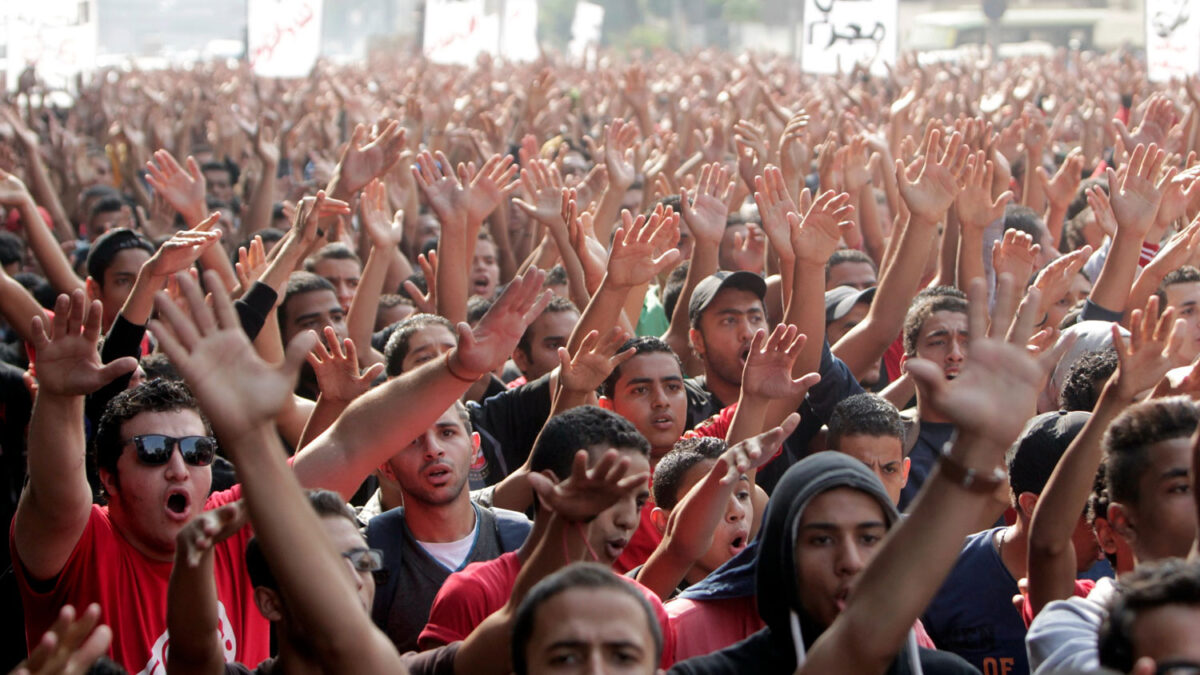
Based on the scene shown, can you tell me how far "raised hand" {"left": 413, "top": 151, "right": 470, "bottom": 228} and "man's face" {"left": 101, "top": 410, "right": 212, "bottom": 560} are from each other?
2.27 meters

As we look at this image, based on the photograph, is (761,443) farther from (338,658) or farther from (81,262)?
(81,262)

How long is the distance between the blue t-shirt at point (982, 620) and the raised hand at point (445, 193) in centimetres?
278

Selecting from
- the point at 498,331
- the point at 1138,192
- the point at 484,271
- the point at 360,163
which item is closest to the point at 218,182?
the point at 484,271

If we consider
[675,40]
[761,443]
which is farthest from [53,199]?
[675,40]

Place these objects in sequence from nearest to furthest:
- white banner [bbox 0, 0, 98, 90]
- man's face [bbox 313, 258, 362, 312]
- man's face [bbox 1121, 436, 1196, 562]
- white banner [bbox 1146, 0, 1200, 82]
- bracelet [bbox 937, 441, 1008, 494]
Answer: bracelet [bbox 937, 441, 1008, 494] < man's face [bbox 1121, 436, 1196, 562] < man's face [bbox 313, 258, 362, 312] < white banner [bbox 1146, 0, 1200, 82] < white banner [bbox 0, 0, 98, 90]

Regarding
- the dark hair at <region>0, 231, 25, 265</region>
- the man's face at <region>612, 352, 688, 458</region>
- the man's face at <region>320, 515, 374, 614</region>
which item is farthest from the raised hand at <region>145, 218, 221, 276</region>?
the dark hair at <region>0, 231, 25, 265</region>

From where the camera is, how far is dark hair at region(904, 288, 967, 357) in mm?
5254

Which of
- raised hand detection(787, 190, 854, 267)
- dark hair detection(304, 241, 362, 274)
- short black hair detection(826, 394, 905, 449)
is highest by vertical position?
raised hand detection(787, 190, 854, 267)

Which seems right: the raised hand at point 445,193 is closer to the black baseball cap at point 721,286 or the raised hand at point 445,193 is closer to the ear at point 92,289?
the black baseball cap at point 721,286

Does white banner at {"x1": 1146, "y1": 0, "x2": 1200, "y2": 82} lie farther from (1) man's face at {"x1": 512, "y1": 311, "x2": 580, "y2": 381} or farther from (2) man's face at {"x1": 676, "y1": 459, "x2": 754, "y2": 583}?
(2) man's face at {"x1": 676, "y1": 459, "x2": 754, "y2": 583}

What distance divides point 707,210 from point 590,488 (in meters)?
3.41

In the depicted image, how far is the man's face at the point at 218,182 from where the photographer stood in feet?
35.0

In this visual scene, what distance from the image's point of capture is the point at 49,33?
13922 millimetres

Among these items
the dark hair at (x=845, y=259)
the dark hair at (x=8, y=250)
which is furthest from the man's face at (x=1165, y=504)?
the dark hair at (x=8, y=250)
